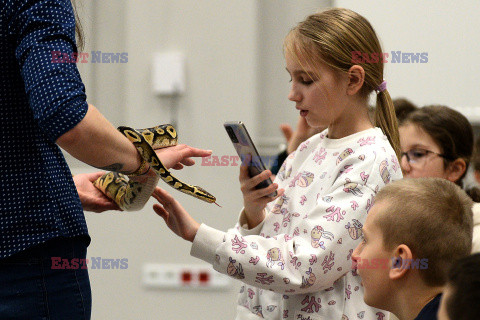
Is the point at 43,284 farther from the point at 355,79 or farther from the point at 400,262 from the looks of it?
the point at 355,79

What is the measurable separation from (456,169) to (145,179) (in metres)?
1.18

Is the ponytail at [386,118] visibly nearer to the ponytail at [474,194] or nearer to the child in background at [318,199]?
the child in background at [318,199]

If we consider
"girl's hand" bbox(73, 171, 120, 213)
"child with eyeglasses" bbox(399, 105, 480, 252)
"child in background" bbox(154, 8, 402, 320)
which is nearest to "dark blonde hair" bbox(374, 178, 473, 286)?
"child in background" bbox(154, 8, 402, 320)

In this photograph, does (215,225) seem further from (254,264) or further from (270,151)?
(254,264)

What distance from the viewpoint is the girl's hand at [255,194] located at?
1413mm

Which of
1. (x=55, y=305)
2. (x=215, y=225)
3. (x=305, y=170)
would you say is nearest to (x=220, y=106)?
(x=215, y=225)

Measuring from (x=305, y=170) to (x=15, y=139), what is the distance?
0.69 metres

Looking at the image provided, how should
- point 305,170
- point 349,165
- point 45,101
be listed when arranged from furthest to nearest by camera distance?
point 305,170
point 349,165
point 45,101

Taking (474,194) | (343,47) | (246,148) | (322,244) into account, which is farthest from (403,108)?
(322,244)

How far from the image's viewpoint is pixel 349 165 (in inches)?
53.4

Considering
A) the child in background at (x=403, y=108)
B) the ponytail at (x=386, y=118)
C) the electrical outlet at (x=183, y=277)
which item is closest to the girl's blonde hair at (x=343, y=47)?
the ponytail at (x=386, y=118)

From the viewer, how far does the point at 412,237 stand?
1.17m

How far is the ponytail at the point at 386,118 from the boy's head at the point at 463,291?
758 millimetres

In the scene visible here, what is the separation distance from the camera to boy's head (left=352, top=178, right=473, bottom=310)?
1157 mm
